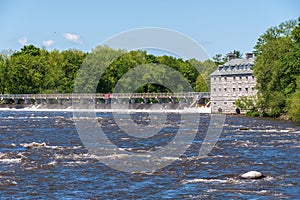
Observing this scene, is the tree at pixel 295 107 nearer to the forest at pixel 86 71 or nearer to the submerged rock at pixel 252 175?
the submerged rock at pixel 252 175

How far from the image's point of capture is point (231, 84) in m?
131

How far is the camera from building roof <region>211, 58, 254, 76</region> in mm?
128812

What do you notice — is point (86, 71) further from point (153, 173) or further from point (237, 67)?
point (153, 173)

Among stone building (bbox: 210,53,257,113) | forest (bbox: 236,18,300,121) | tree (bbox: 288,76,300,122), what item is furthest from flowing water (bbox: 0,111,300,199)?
stone building (bbox: 210,53,257,113)

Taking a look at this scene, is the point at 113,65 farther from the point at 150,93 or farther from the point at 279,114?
the point at 279,114

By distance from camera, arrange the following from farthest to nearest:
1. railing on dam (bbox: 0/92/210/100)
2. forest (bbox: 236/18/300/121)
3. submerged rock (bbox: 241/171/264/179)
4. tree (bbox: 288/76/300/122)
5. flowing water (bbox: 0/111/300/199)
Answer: railing on dam (bbox: 0/92/210/100) < forest (bbox: 236/18/300/121) < tree (bbox: 288/76/300/122) < submerged rock (bbox: 241/171/264/179) < flowing water (bbox: 0/111/300/199)

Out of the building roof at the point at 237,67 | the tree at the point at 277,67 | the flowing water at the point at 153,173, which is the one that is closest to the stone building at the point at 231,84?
the building roof at the point at 237,67

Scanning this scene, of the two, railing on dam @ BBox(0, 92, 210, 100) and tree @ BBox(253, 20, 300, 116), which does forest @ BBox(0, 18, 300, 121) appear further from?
tree @ BBox(253, 20, 300, 116)

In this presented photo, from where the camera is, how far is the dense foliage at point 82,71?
161875 millimetres

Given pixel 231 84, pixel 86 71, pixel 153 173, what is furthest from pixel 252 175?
pixel 86 71

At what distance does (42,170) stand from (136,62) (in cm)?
A: 13086

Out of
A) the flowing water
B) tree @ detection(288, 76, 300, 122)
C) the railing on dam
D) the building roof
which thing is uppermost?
the building roof

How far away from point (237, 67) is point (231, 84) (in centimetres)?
419

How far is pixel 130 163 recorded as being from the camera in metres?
41.3
